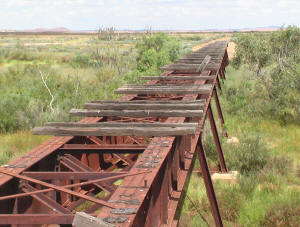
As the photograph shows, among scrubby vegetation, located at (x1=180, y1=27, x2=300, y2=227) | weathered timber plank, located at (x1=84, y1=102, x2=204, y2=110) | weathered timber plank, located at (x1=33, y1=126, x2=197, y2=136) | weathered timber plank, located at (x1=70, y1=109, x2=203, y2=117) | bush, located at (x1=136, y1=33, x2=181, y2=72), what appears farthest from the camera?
bush, located at (x1=136, y1=33, x2=181, y2=72)

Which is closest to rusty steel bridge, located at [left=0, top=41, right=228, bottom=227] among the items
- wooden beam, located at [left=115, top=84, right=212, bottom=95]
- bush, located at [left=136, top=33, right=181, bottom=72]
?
wooden beam, located at [left=115, top=84, right=212, bottom=95]

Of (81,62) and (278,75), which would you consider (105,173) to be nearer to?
(278,75)

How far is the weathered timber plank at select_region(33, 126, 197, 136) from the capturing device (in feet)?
16.7

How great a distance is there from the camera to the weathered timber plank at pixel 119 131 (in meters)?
5.09

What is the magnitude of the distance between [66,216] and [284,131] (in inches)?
538

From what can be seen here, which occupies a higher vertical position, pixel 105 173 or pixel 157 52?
pixel 105 173

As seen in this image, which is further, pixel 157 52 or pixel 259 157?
pixel 157 52

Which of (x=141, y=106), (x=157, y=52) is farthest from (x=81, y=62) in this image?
(x=141, y=106)

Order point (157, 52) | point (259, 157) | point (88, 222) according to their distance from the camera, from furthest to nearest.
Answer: point (157, 52), point (259, 157), point (88, 222)

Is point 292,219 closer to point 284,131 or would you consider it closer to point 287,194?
point 287,194

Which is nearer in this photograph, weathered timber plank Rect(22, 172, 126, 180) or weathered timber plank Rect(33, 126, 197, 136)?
weathered timber plank Rect(22, 172, 126, 180)

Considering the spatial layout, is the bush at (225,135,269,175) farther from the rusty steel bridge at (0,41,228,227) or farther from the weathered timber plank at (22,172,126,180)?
the weathered timber plank at (22,172,126,180)

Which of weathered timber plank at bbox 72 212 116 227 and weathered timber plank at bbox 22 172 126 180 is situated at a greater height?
weathered timber plank at bbox 72 212 116 227

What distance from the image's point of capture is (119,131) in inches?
207
